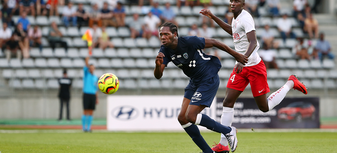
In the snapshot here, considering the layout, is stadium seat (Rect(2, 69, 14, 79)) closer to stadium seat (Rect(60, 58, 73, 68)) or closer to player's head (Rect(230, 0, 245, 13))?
stadium seat (Rect(60, 58, 73, 68))

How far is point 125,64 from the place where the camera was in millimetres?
18281

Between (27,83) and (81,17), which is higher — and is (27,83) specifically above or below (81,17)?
below

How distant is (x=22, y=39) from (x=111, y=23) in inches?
159

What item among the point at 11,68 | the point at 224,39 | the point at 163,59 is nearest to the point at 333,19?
the point at 224,39

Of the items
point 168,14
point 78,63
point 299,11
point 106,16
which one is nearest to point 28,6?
point 106,16

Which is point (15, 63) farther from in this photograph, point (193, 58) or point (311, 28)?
point (311, 28)

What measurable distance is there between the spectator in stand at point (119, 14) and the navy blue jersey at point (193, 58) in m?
13.5

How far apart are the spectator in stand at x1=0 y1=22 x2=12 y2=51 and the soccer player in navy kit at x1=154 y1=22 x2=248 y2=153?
548 inches

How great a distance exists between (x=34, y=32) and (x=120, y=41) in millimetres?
3841

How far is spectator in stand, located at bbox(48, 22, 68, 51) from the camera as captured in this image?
1869 cm

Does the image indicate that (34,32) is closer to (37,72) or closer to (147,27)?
(37,72)

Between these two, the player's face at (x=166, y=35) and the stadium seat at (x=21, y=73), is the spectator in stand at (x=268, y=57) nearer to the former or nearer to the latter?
the stadium seat at (x=21, y=73)

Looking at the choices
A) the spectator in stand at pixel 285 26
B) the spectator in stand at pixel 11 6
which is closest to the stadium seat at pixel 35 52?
the spectator in stand at pixel 11 6

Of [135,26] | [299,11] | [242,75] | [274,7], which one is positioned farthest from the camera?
[299,11]
